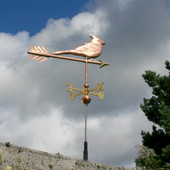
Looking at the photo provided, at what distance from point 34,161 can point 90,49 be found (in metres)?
4.83

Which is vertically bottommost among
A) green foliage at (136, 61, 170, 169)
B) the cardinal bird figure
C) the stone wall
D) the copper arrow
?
the stone wall

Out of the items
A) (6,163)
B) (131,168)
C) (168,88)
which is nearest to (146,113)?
(168,88)

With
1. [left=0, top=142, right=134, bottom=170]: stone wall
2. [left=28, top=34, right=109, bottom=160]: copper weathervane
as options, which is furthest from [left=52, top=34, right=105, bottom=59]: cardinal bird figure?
[left=0, top=142, right=134, bottom=170]: stone wall

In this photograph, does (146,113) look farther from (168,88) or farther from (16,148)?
(16,148)

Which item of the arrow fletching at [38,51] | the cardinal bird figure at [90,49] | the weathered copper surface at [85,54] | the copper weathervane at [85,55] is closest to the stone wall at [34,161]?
the copper weathervane at [85,55]

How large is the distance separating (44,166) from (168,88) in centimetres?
499

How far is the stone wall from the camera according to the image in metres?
10.1

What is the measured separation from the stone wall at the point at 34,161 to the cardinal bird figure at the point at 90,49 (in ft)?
12.3

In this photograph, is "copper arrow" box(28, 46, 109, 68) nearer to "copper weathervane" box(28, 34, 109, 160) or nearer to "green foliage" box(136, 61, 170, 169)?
"copper weathervane" box(28, 34, 109, 160)

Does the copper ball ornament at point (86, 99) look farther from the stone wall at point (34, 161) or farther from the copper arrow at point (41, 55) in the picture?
the stone wall at point (34, 161)

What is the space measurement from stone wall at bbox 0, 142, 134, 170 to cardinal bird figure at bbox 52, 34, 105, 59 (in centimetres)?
375

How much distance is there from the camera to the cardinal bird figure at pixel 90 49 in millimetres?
13102

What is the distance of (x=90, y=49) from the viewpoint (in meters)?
13.4

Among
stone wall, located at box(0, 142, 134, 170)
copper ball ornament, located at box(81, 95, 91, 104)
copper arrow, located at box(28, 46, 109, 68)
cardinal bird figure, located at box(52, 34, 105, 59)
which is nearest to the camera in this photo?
stone wall, located at box(0, 142, 134, 170)
